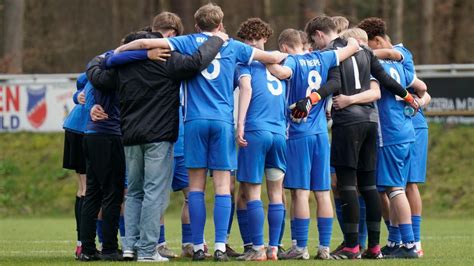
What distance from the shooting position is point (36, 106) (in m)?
25.1

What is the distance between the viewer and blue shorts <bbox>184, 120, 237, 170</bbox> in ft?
34.1

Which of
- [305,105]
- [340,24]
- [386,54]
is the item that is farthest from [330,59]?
[386,54]

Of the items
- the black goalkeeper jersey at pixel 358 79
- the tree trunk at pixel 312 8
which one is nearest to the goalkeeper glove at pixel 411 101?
the black goalkeeper jersey at pixel 358 79

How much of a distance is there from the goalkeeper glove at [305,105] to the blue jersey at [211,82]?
654 mm

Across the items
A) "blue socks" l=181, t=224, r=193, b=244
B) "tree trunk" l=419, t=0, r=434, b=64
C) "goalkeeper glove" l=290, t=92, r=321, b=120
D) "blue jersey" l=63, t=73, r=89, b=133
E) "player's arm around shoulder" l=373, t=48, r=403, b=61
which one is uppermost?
"tree trunk" l=419, t=0, r=434, b=64

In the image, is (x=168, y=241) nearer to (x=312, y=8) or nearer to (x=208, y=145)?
(x=208, y=145)

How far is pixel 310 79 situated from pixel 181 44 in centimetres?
138

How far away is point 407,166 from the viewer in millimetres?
11727

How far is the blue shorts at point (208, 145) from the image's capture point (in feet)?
34.1

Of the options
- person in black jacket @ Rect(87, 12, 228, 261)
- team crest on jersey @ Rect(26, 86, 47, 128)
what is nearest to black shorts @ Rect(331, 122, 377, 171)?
person in black jacket @ Rect(87, 12, 228, 261)

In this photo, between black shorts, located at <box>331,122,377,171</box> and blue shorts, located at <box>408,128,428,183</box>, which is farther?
blue shorts, located at <box>408,128,428,183</box>

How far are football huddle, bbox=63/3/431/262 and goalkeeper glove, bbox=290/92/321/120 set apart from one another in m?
0.01

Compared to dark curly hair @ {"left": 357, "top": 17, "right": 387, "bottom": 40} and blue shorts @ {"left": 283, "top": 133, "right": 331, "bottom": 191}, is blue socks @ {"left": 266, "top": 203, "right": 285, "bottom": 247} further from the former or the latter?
dark curly hair @ {"left": 357, "top": 17, "right": 387, "bottom": 40}

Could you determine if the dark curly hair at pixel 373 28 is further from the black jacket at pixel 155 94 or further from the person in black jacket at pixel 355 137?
the black jacket at pixel 155 94
